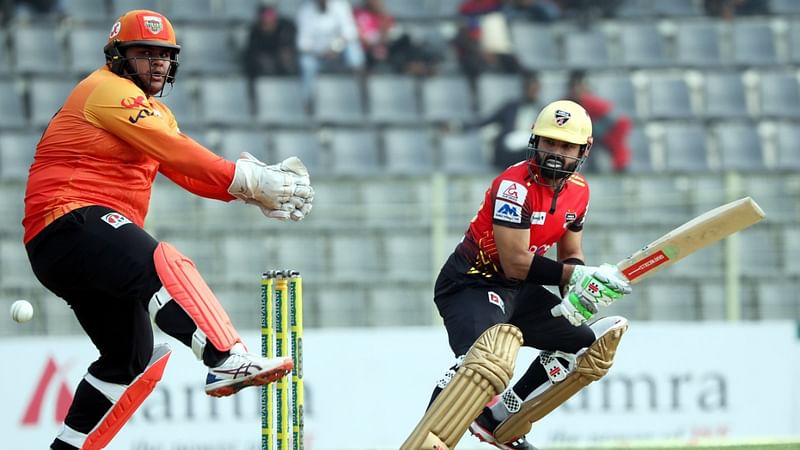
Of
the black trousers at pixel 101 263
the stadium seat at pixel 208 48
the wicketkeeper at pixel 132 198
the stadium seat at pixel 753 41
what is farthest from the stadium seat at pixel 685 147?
the black trousers at pixel 101 263

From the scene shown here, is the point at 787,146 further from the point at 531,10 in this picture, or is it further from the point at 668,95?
the point at 531,10

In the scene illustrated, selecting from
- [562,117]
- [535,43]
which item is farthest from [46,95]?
[562,117]

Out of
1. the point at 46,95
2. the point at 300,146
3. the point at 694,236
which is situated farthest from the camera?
the point at 46,95

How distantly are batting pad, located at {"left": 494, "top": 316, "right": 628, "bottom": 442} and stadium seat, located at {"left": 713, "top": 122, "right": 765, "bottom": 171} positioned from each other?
20.9 ft

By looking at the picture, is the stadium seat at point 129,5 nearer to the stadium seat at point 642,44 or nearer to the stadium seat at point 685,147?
the stadium seat at point 642,44

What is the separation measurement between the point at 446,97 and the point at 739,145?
2.74 metres

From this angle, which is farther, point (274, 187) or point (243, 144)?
point (243, 144)

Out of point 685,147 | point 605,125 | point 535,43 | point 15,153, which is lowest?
point 15,153

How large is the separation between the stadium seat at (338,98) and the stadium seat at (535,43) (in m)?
1.76

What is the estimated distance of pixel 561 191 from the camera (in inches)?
252

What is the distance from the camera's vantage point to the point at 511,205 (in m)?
6.21

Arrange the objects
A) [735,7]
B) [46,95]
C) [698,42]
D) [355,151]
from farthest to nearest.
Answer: [735,7]
[698,42]
[46,95]
[355,151]

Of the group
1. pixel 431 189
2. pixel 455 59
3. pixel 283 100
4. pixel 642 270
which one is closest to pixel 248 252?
pixel 431 189

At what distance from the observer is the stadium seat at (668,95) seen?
1306 cm
